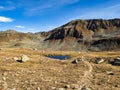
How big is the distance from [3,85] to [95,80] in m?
11.5

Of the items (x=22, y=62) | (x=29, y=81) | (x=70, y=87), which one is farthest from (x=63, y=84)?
(x=22, y=62)

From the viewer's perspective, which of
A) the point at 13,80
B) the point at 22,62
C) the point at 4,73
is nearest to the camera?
the point at 13,80

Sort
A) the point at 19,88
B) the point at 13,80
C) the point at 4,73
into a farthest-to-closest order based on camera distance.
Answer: the point at 4,73
the point at 13,80
the point at 19,88

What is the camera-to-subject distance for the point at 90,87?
2795 cm

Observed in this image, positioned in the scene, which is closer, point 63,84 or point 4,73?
point 63,84

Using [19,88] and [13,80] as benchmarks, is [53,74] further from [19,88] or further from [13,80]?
[19,88]

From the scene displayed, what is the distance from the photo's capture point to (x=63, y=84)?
95.5 feet

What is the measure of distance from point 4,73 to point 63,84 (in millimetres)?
9753

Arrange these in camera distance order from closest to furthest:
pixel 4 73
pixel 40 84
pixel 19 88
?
pixel 19 88 < pixel 40 84 < pixel 4 73

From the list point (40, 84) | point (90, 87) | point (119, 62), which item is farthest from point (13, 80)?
point (119, 62)

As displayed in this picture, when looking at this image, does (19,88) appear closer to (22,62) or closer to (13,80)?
(13,80)

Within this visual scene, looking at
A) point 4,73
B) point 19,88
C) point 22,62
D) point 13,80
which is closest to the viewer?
point 19,88

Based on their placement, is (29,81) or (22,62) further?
(22,62)

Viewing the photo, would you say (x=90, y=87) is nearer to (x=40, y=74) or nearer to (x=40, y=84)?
(x=40, y=84)
